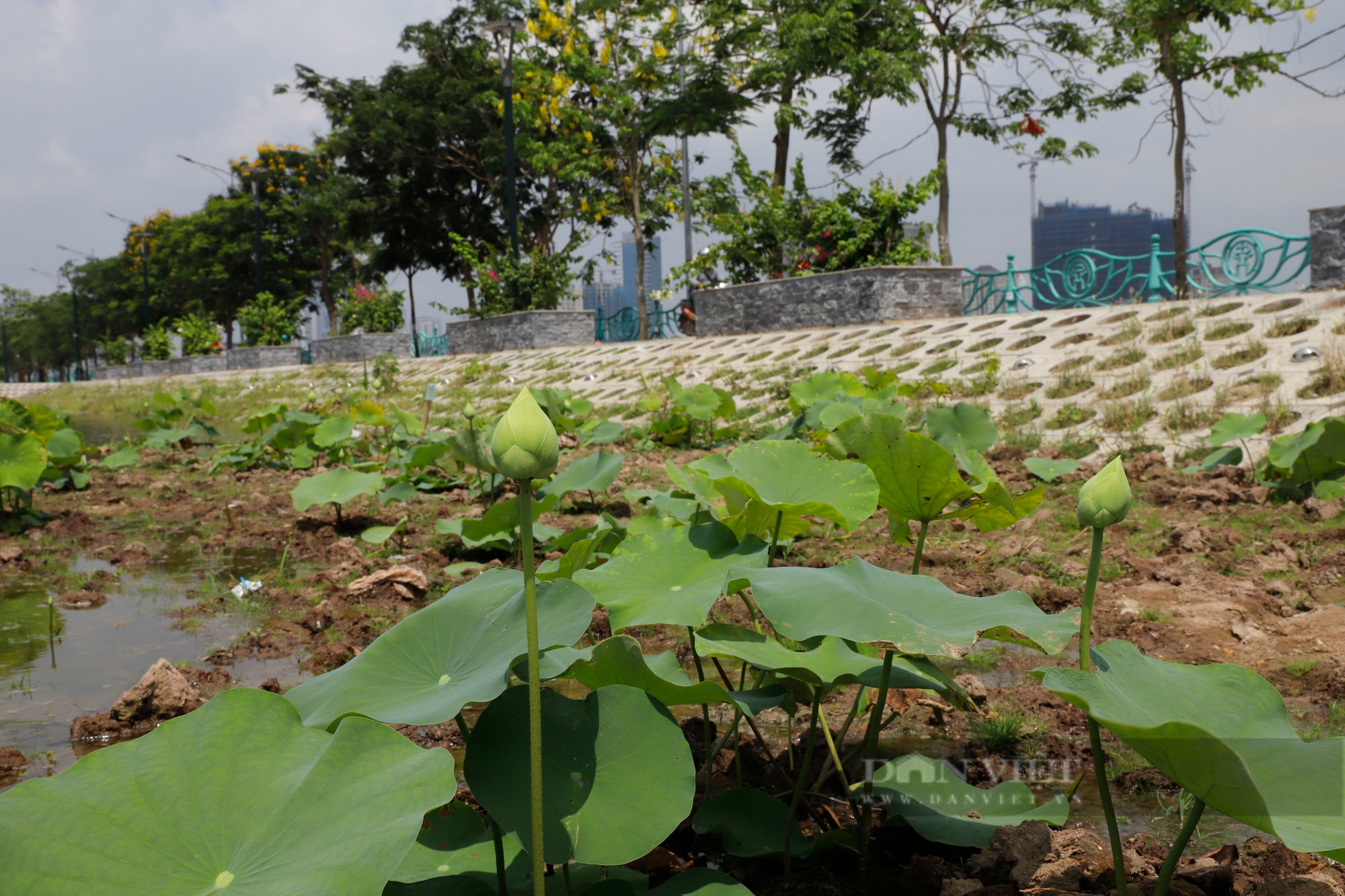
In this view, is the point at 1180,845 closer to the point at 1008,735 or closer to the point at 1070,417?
the point at 1008,735

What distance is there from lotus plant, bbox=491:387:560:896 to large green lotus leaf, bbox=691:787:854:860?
0.50m

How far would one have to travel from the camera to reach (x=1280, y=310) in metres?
7.52

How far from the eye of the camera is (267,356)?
25.5 metres

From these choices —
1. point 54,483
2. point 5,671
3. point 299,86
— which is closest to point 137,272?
point 299,86

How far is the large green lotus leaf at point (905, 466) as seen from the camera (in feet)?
5.65

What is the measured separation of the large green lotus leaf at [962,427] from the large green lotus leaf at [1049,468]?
0.74 meters

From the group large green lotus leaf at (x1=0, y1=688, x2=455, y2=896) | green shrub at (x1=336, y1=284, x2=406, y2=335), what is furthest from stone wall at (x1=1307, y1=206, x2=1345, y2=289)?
green shrub at (x1=336, y1=284, x2=406, y2=335)

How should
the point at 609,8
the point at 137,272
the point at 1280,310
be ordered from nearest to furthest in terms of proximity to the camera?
the point at 1280,310 < the point at 609,8 < the point at 137,272

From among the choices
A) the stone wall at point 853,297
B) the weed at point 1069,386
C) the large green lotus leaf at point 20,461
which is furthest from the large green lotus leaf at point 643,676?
the stone wall at point 853,297

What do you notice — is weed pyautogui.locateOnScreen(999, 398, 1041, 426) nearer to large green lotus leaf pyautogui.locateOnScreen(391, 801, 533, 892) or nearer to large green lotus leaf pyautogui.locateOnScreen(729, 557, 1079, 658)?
large green lotus leaf pyautogui.locateOnScreen(729, 557, 1079, 658)

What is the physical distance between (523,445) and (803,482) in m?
1.01

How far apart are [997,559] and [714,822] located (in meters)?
2.46

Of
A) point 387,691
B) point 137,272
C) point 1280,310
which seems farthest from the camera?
point 137,272

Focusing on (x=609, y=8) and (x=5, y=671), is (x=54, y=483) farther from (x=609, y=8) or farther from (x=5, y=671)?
(x=609, y=8)
